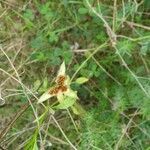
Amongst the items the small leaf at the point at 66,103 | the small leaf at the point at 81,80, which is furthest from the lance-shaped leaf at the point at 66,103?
the small leaf at the point at 81,80

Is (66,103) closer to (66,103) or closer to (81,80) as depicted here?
(66,103)

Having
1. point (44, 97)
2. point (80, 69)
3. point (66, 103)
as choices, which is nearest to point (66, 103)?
point (66, 103)

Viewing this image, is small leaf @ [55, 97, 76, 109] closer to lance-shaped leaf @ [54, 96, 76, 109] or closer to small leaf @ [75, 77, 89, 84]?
lance-shaped leaf @ [54, 96, 76, 109]

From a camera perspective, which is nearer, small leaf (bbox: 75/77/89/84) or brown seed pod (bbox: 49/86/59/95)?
brown seed pod (bbox: 49/86/59/95)

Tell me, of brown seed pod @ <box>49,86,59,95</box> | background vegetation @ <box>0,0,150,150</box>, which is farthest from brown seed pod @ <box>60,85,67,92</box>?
background vegetation @ <box>0,0,150,150</box>

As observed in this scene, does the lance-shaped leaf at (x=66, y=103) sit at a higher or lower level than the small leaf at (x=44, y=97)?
lower

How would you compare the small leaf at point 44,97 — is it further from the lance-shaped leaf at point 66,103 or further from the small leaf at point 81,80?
the small leaf at point 81,80

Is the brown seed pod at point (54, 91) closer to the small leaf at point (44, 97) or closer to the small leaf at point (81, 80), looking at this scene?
the small leaf at point (44, 97)

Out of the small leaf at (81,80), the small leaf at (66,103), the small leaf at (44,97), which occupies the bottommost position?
the small leaf at (66,103)

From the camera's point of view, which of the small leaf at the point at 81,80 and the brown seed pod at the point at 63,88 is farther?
the small leaf at the point at 81,80
